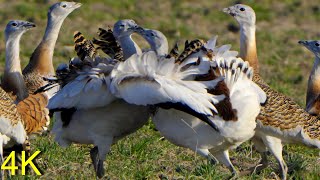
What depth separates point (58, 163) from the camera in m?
6.38

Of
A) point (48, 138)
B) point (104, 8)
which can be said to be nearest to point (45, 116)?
point (48, 138)

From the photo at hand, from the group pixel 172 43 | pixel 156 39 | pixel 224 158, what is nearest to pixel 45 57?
pixel 156 39

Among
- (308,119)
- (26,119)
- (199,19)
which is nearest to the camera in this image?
(308,119)

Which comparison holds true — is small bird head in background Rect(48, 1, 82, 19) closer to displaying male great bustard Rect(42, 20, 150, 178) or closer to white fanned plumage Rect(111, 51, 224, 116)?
displaying male great bustard Rect(42, 20, 150, 178)

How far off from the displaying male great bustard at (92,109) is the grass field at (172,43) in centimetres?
23

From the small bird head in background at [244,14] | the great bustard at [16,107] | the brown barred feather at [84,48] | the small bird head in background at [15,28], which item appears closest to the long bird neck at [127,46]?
the brown barred feather at [84,48]

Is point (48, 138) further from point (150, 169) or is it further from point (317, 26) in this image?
point (317, 26)

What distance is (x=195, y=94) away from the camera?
5.64 metres

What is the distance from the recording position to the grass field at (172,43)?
634cm

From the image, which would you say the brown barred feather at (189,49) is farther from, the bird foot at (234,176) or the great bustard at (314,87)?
the great bustard at (314,87)

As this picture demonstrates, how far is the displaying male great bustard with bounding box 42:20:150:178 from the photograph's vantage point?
5.85 meters

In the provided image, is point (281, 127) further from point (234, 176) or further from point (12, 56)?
point (12, 56)

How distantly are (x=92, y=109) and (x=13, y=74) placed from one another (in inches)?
57.4

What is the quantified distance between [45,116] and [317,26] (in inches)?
298
